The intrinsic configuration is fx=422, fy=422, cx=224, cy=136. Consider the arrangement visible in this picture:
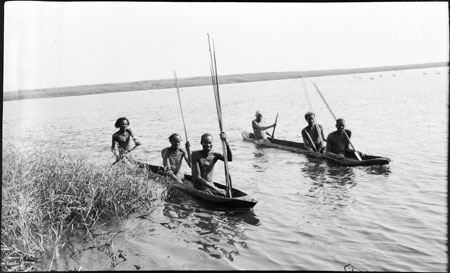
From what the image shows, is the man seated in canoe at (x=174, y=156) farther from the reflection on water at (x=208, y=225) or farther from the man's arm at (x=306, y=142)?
the man's arm at (x=306, y=142)

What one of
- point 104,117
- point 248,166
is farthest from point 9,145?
point 104,117

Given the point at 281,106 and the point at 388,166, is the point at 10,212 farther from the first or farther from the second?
the point at 281,106

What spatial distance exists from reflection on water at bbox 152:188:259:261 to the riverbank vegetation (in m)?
0.53

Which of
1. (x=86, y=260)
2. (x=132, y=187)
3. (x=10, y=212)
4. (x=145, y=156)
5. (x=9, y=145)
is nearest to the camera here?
(x=10, y=212)

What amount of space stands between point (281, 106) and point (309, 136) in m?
19.2

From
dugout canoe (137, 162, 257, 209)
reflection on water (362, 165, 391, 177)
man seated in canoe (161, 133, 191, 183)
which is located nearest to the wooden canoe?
dugout canoe (137, 162, 257, 209)

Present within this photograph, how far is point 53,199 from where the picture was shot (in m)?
5.34

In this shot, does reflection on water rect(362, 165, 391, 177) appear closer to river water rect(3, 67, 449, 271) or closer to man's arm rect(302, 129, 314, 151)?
river water rect(3, 67, 449, 271)

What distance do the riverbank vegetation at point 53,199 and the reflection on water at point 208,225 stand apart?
1.75 feet

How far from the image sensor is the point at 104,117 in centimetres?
2631

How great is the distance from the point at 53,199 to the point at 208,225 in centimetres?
244

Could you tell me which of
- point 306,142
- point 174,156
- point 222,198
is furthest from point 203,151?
point 306,142

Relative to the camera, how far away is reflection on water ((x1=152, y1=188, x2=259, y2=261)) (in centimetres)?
591

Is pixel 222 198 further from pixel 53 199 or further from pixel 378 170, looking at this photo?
pixel 378 170
